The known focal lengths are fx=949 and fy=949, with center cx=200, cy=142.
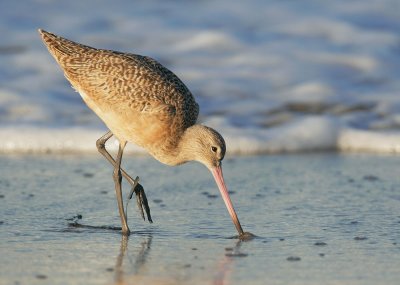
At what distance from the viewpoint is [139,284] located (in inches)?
174

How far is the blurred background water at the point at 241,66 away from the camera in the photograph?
27.9ft

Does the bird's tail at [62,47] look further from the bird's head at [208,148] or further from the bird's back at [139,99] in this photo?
the bird's head at [208,148]

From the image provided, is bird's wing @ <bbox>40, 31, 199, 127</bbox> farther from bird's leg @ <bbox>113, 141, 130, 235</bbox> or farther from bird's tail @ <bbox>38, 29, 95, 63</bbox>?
bird's leg @ <bbox>113, 141, 130, 235</bbox>

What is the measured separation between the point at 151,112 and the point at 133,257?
1.26m

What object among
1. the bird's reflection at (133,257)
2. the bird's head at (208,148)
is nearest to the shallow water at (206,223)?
the bird's reflection at (133,257)

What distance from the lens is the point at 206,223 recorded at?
→ 5.79 metres

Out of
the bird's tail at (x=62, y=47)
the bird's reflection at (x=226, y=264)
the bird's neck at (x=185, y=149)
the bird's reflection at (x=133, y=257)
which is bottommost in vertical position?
the bird's reflection at (x=133, y=257)

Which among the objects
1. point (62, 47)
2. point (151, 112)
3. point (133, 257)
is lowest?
point (133, 257)

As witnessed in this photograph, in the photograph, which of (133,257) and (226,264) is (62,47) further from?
(226,264)

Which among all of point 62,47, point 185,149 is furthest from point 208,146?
point 62,47

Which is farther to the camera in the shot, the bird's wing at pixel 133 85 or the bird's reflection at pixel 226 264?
the bird's wing at pixel 133 85

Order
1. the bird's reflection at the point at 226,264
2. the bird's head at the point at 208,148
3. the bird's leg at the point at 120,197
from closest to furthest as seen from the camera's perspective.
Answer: the bird's reflection at the point at 226,264 < the bird's leg at the point at 120,197 < the bird's head at the point at 208,148

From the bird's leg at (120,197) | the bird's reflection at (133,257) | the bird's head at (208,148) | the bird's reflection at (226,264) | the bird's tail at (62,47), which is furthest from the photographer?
the bird's tail at (62,47)

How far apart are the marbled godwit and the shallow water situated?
34 cm
